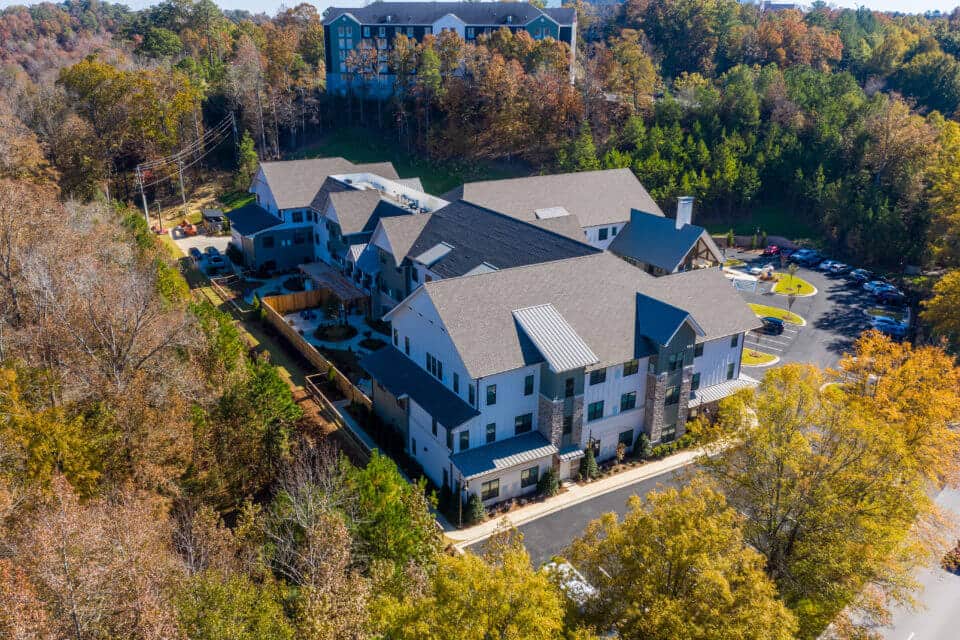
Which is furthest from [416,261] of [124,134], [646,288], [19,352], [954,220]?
[124,134]

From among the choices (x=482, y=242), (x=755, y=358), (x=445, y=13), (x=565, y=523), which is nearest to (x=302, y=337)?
(x=482, y=242)

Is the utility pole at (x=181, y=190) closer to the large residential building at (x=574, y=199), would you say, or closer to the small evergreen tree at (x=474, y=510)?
the large residential building at (x=574, y=199)

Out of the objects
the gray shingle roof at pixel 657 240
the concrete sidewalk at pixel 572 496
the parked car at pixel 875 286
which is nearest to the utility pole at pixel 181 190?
the gray shingle roof at pixel 657 240

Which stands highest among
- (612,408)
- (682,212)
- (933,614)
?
(682,212)

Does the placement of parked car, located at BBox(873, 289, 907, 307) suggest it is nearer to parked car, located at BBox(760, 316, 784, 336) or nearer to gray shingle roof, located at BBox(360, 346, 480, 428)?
parked car, located at BBox(760, 316, 784, 336)

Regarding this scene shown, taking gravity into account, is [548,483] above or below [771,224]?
below

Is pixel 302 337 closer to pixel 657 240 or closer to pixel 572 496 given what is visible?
pixel 572 496
